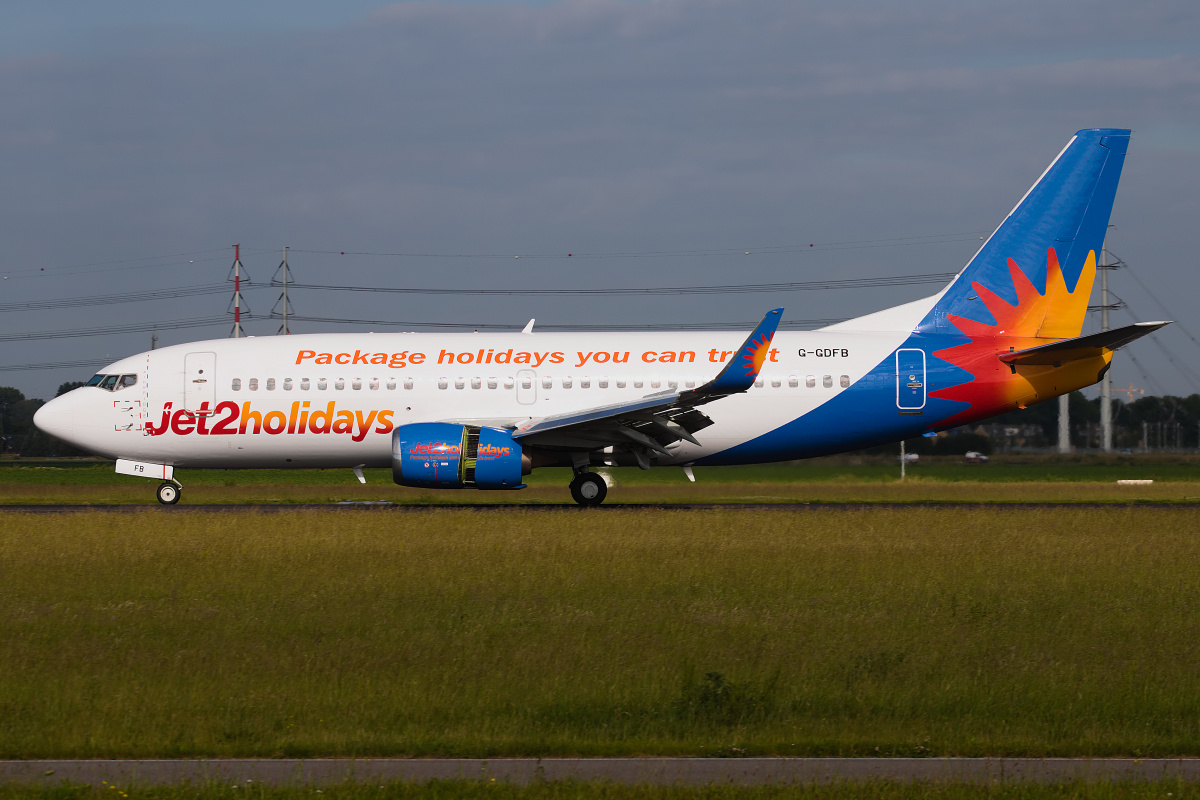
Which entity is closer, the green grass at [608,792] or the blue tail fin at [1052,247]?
the green grass at [608,792]

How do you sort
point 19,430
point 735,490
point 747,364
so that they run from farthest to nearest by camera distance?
point 19,430, point 735,490, point 747,364

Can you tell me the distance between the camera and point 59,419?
92.5 ft

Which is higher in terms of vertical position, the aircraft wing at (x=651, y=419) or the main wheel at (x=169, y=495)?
the aircraft wing at (x=651, y=419)

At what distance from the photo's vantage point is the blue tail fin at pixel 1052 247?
28.3 m

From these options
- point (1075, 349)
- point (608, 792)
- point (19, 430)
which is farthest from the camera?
point (19, 430)

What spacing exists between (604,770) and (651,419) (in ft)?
59.1

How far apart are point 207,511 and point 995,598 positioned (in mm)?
17683

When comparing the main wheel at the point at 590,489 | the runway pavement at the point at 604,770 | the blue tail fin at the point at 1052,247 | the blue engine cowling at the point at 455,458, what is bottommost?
the runway pavement at the point at 604,770

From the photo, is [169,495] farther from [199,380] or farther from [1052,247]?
[1052,247]

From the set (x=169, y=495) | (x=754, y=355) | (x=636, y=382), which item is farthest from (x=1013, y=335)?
(x=169, y=495)

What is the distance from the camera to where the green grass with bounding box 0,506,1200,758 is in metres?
8.52

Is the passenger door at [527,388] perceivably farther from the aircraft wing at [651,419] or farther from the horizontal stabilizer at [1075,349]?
the horizontal stabilizer at [1075,349]

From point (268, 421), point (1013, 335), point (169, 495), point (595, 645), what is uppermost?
point (1013, 335)

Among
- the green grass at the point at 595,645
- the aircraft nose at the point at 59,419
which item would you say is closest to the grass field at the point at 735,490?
the aircraft nose at the point at 59,419
